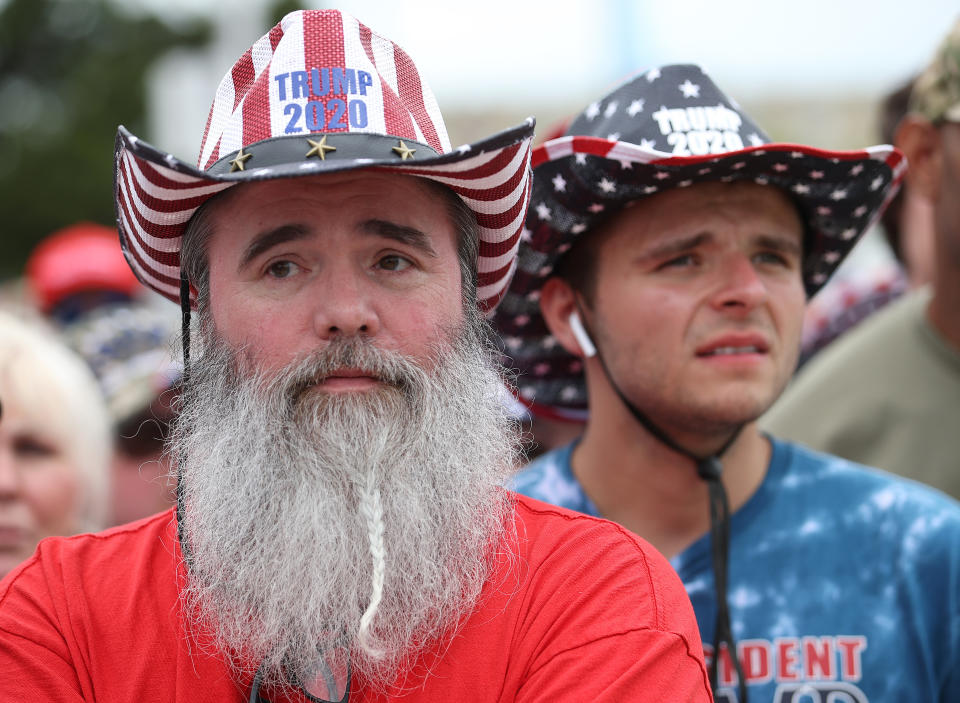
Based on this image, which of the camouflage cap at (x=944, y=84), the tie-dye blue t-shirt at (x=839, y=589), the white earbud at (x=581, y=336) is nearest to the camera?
the tie-dye blue t-shirt at (x=839, y=589)

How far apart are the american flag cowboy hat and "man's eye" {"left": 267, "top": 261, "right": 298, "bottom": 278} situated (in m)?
0.93

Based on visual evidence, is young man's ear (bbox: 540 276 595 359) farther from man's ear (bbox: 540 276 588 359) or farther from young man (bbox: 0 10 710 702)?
young man (bbox: 0 10 710 702)

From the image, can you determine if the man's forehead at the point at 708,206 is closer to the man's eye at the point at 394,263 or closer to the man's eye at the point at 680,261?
the man's eye at the point at 680,261

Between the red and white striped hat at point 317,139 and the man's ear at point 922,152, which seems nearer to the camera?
the red and white striped hat at point 317,139

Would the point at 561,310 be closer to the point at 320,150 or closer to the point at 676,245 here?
the point at 676,245

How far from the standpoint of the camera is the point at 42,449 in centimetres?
337

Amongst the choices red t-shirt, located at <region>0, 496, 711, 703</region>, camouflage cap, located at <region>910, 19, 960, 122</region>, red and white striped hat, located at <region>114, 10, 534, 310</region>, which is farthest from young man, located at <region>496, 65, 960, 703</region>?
camouflage cap, located at <region>910, 19, 960, 122</region>

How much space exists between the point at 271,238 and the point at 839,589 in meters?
1.62

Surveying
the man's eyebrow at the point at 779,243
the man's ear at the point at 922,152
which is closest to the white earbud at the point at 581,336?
the man's eyebrow at the point at 779,243

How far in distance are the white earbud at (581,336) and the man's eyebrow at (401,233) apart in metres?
0.92

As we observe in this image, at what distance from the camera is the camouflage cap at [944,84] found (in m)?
3.82

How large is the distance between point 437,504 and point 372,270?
51cm

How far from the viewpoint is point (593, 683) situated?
200 centimetres

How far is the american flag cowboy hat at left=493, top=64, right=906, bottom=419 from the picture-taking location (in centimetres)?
290
